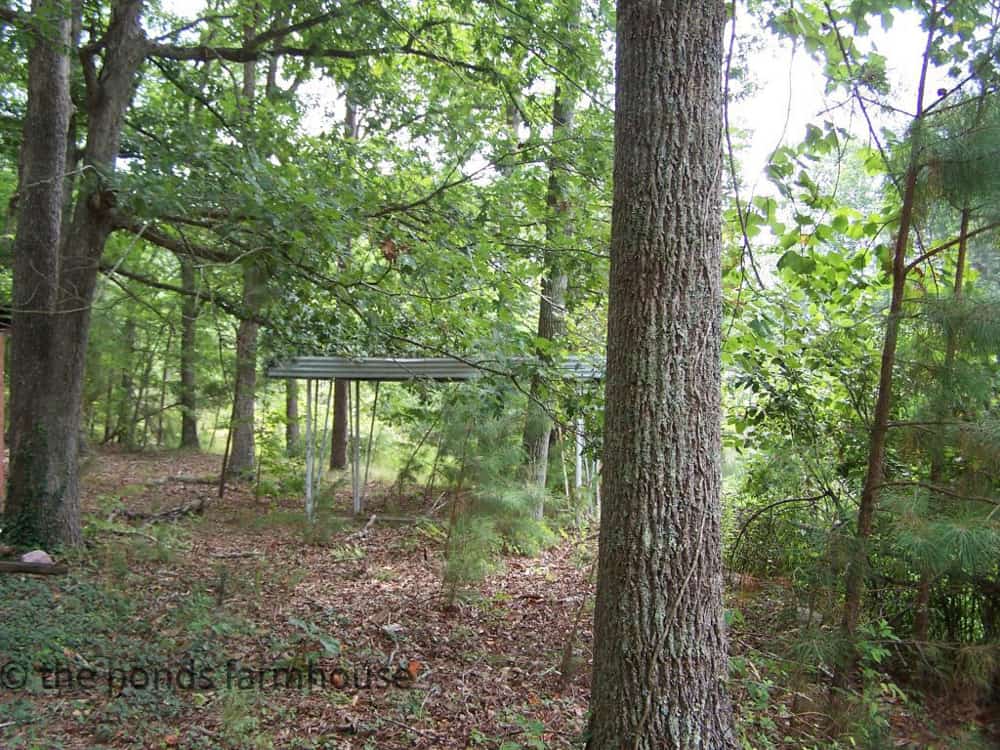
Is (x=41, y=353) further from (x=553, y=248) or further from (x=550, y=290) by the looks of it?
(x=550, y=290)

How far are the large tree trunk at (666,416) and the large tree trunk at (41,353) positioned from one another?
5.75 meters

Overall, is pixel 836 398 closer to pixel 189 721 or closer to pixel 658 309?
pixel 658 309

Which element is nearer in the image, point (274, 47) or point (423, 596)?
point (423, 596)

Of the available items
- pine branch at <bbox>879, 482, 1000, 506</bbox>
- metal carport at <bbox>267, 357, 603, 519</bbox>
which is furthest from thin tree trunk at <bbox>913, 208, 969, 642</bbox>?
metal carport at <bbox>267, 357, 603, 519</bbox>

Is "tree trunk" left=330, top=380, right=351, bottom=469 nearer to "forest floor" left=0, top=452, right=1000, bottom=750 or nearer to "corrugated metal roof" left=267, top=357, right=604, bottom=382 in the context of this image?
"corrugated metal roof" left=267, top=357, right=604, bottom=382

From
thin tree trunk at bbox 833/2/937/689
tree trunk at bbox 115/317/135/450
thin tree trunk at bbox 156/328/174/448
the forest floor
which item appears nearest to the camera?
thin tree trunk at bbox 833/2/937/689

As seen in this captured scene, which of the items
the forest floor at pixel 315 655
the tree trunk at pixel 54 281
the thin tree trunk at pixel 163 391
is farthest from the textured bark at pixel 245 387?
the thin tree trunk at pixel 163 391

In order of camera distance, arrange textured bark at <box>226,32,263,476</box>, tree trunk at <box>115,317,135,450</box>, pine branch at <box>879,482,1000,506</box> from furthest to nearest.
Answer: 1. tree trunk at <box>115,317,135,450</box>
2. textured bark at <box>226,32,263,476</box>
3. pine branch at <box>879,482,1000,506</box>

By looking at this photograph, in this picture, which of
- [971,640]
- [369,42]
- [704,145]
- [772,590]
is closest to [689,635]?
[704,145]

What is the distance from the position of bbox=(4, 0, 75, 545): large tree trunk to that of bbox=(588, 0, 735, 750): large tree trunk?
18.9 ft

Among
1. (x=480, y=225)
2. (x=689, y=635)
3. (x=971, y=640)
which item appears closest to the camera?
(x=689, y=635)

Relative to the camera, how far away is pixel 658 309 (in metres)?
2.84

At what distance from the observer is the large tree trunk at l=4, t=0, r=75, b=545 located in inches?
250

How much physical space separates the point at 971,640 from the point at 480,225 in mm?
4735
